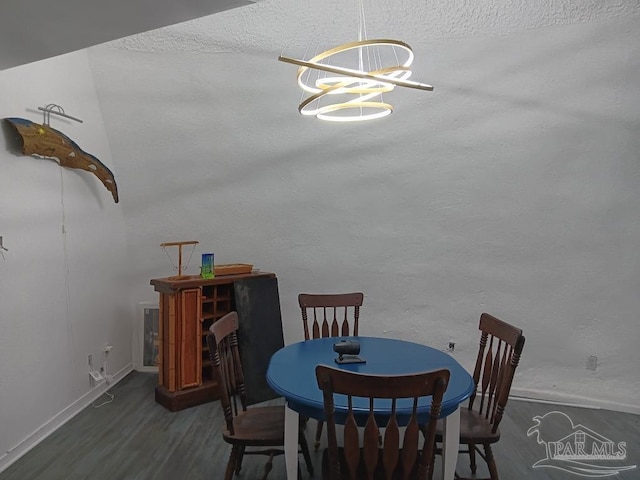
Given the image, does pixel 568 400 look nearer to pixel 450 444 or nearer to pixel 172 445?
pixel 450 444

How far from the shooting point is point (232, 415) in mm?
2039

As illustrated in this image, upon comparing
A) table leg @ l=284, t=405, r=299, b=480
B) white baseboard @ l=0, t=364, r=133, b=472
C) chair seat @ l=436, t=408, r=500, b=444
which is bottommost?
Result: white baseboard @ l=0, t=364, r=133, b=472

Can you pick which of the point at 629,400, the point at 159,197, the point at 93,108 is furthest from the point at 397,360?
the point at 93,108

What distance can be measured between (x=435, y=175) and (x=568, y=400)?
2.25 meters

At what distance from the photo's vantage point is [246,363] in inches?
131

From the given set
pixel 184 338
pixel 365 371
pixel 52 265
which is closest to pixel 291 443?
pixel 365 371

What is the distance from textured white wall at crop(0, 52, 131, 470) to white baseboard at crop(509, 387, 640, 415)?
3.69 meters

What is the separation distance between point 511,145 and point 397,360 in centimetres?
229

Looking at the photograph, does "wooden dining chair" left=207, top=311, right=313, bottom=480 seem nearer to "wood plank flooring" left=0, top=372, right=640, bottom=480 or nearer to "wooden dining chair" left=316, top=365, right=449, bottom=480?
"wood plank flooring" left=0, top=372, right=640, bottom=480

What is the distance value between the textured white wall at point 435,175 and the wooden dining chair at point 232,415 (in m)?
1.70

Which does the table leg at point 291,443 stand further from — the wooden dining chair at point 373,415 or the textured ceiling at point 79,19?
the textured ceiling at point 79,19

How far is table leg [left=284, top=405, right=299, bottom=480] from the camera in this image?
5.76ft

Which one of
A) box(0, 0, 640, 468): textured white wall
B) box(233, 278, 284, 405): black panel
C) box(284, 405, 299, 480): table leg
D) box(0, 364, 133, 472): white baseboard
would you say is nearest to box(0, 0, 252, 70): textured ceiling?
box(0, 0, 640, 468): textured white wall

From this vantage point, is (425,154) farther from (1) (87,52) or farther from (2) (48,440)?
(2) (48,440)
